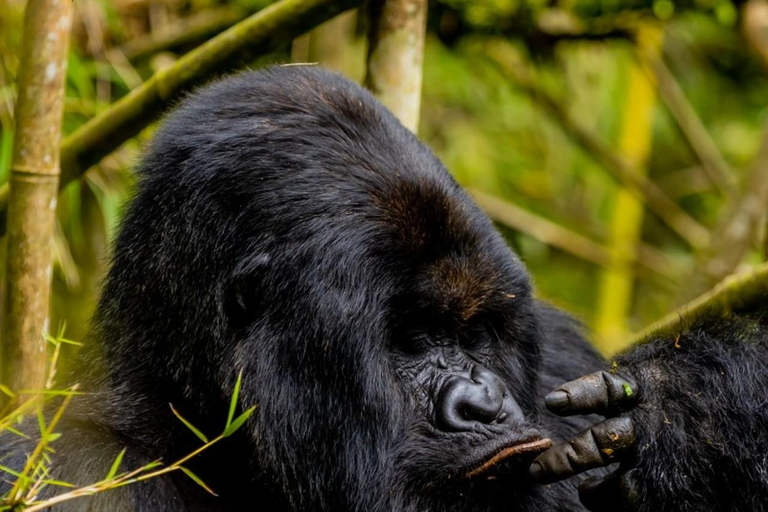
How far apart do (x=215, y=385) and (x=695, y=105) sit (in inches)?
249

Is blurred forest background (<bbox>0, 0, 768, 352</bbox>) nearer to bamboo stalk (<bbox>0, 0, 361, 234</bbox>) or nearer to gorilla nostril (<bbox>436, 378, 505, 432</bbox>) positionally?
bamboo stalk (<bbox>0, 0, 361, 234</bbox>)

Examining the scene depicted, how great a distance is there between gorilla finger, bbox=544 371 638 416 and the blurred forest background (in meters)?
1.16

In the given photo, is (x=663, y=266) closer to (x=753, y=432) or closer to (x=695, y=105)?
(x=695, y=105)

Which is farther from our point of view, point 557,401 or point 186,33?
point 186,33

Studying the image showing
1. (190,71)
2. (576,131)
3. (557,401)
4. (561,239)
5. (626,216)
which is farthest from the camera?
(626,216)

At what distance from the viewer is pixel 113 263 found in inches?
101

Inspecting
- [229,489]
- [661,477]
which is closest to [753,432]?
[661,477]

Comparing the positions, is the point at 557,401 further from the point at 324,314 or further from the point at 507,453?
the point at 324,314

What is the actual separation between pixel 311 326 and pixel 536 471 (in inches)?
21.6

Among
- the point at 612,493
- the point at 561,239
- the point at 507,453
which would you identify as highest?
the point at 561,239

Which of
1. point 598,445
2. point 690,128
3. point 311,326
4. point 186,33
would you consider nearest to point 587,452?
point 598,445

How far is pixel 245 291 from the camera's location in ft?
7.60

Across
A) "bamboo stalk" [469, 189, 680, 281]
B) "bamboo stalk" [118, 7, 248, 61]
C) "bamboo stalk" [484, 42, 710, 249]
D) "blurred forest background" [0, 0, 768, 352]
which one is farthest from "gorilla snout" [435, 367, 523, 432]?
"bamboo stalk" [484, 42, 710, 249]

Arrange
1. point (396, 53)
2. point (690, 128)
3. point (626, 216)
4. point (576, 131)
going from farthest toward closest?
point (626, 216) → point (690, 128) → point (576, 131) → point (396, 53)
